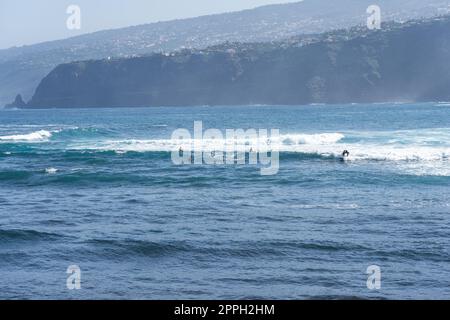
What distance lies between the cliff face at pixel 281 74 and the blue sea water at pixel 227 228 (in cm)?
11664

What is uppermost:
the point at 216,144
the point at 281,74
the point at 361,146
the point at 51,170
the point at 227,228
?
the point at 281,74

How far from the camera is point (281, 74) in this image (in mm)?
164500

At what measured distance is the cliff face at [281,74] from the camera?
15375cm

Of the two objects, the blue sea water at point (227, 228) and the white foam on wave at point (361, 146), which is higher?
the white foam on wave at point (361, 146)

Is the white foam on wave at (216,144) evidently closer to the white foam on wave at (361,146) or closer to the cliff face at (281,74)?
the white foam on wave at (361,146)

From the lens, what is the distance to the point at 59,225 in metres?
21.2

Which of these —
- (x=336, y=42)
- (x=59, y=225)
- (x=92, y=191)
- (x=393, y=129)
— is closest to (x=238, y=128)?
(x=393, y=129)

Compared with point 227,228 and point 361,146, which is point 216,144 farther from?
point 227,228

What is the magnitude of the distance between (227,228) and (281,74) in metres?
146

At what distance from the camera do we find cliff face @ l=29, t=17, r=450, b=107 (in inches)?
6053

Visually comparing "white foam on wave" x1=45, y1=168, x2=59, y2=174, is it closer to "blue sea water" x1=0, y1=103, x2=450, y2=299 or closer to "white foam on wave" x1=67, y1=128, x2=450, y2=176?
"blue sea water" x1=0, y1=103, x2=450, y2=299

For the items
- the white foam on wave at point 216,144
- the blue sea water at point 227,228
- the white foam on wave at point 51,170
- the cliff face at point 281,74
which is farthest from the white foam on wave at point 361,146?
the cliff face at point 281,74

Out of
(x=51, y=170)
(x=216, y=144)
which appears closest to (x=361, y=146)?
(x=216, y=144)

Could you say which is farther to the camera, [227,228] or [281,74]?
[281,74]
